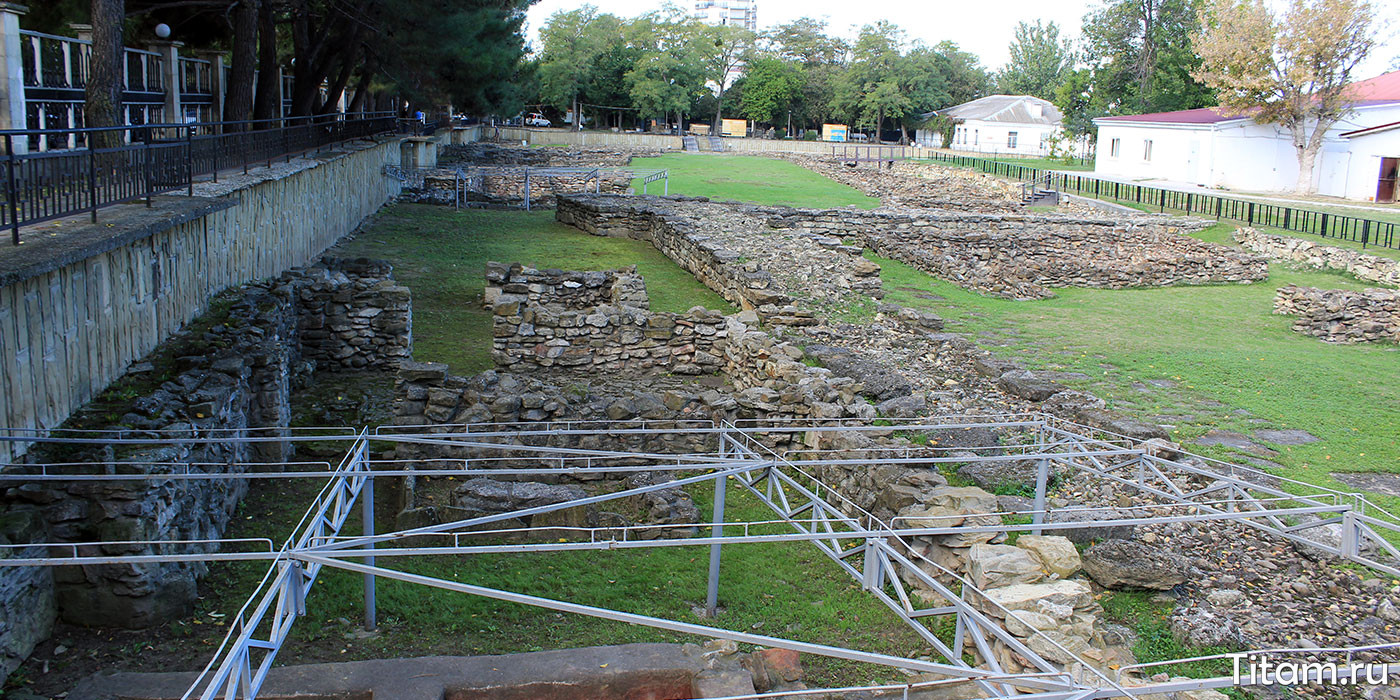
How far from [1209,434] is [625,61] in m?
69.0

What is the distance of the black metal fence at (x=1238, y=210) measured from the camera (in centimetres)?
2623

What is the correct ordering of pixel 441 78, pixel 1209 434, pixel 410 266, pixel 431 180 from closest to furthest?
pixel 1209 434, pixel 410 266, pixel 441 78, pixel 431 180

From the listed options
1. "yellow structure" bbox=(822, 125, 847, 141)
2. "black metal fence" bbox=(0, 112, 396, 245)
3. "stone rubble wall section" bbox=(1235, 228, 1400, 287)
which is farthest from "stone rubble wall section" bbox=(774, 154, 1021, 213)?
"black metal fence" bbox=(0, 112, 396, 245)

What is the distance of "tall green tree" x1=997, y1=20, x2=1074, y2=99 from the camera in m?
96.1

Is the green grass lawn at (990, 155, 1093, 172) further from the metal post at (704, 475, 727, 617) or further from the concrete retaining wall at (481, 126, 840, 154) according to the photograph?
the metal post at (704, 475, 727, 617)

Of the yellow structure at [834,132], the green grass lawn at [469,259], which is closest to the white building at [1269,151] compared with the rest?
the green grass lawn at [469,259]

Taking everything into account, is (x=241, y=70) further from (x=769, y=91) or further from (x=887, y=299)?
(x=769, y=91)

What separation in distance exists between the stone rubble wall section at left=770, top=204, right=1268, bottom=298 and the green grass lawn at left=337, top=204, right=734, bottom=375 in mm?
5569

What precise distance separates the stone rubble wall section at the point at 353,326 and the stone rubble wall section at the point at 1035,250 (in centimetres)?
1241

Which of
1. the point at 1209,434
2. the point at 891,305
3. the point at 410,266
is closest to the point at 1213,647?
the point at 1209,434

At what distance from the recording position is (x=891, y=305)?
1712 centimetres

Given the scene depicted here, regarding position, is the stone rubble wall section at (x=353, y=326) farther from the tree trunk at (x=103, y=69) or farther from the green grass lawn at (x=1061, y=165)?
the green grass lawn at (x=1061, y=165)

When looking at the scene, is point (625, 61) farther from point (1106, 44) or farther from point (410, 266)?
point (410, 266)

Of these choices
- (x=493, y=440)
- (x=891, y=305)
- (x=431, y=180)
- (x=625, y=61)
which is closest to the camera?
(x=493, y=440)
